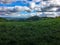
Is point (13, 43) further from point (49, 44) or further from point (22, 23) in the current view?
point (22, 23)

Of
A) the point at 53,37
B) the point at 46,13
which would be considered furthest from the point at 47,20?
the point at 53,37

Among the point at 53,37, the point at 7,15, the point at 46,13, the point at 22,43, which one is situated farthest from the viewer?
the point at 46,13

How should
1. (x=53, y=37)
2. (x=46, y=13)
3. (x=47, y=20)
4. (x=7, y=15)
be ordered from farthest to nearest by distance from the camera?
(x=47, y=20) < (x=46, y=13) < (x=7, y=15) < (x=53, y=37)

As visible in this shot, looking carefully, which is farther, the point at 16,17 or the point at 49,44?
the point at 16,17

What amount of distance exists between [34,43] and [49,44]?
33.1 inches

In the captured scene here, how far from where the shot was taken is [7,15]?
18.2 metres

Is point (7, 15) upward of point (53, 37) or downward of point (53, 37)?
upward

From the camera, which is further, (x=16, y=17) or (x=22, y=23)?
(x=22, y=23)

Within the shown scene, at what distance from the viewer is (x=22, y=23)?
75.8 ft

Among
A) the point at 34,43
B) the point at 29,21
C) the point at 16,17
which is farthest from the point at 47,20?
the point at 34,43

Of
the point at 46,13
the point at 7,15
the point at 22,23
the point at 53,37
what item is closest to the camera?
the point at 53,37

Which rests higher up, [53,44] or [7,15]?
[7,15]

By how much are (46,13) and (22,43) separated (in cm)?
913

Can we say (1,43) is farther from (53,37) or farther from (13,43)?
(53,37)
